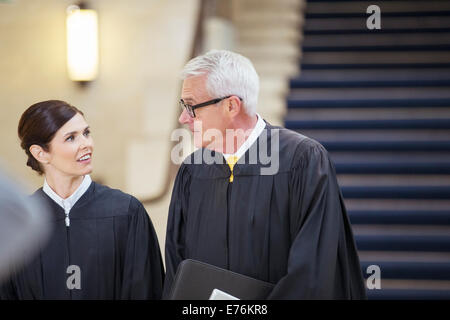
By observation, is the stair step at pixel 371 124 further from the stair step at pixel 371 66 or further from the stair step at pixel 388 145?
the stair step at pixel 371 66

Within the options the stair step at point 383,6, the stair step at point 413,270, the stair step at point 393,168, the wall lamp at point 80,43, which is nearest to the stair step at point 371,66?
the stair step at point 383,6

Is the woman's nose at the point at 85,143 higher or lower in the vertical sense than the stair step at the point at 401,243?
higher

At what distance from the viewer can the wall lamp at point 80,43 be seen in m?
5.19

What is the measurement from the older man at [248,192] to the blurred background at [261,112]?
2.38m

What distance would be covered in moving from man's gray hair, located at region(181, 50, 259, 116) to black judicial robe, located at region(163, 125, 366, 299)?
0.74 ft

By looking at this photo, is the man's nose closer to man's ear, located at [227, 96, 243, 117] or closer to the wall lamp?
man's ear, located at [227, 96, 243, 117]

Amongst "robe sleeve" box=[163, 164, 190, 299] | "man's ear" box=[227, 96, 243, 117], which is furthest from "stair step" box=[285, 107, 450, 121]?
"man's ear" box=[227, 96, 243, 117]

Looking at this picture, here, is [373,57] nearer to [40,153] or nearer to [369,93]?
[369,93]

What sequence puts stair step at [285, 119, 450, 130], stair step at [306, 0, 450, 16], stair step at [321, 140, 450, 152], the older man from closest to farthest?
1. the older man
2. stair step at [321, 140, 450, 152]
3. stair step at [285, 119, 450, 130]
4. stair step at [306, 0, 450, 16]

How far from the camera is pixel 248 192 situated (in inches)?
106

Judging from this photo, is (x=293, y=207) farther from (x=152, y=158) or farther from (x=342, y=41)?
(x=342, y=41)

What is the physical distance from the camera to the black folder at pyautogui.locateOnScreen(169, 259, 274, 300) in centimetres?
242

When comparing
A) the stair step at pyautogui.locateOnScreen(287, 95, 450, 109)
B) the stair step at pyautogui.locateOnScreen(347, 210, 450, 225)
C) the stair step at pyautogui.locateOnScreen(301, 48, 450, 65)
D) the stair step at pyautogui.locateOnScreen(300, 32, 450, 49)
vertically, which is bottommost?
the stair step at pyautogui.locateOnScreen(347, 210, 450, 225)

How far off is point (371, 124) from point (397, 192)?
844 millimetres
